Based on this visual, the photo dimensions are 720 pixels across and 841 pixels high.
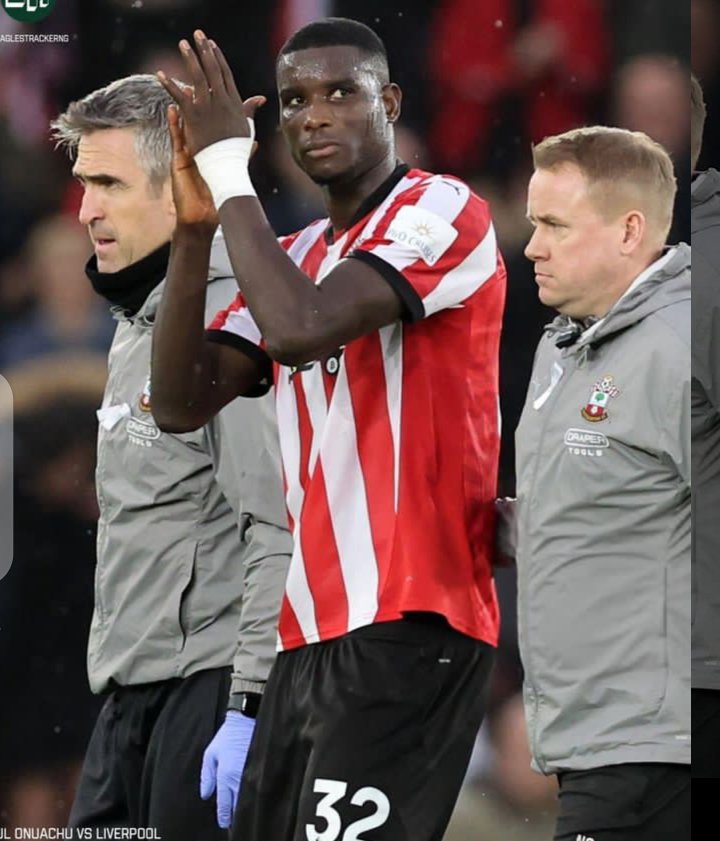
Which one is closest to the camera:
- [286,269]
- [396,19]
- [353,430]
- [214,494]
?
[286,269]

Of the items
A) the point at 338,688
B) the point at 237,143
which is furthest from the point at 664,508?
the point at 237,143

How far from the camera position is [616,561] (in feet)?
7.88

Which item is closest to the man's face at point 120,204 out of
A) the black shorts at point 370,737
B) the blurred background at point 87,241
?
the blurred background at point 87,241

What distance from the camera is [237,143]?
87.2 inches

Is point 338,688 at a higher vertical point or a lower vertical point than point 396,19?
lower

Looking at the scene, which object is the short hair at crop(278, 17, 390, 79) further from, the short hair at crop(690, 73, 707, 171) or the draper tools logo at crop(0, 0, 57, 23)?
the draper tools logo at crop(0, 0, 57, 23)

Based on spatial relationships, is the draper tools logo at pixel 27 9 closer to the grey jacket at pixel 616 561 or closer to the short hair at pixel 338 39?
the short hair at pixel 338 39

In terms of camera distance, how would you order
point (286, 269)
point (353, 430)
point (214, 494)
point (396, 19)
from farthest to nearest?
1. point (396, 19)
2. point (214, 494)
3. point (353, 430)
4. point (286, 269)

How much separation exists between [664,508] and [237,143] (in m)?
0.73

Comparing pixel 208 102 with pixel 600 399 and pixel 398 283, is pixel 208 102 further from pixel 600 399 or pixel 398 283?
pixel 600 399

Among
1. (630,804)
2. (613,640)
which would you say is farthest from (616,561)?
(630,804)

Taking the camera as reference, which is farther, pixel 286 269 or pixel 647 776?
pixel 647 776

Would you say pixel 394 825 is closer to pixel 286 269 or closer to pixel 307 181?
pixel 286 269

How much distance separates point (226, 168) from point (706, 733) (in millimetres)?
1065
